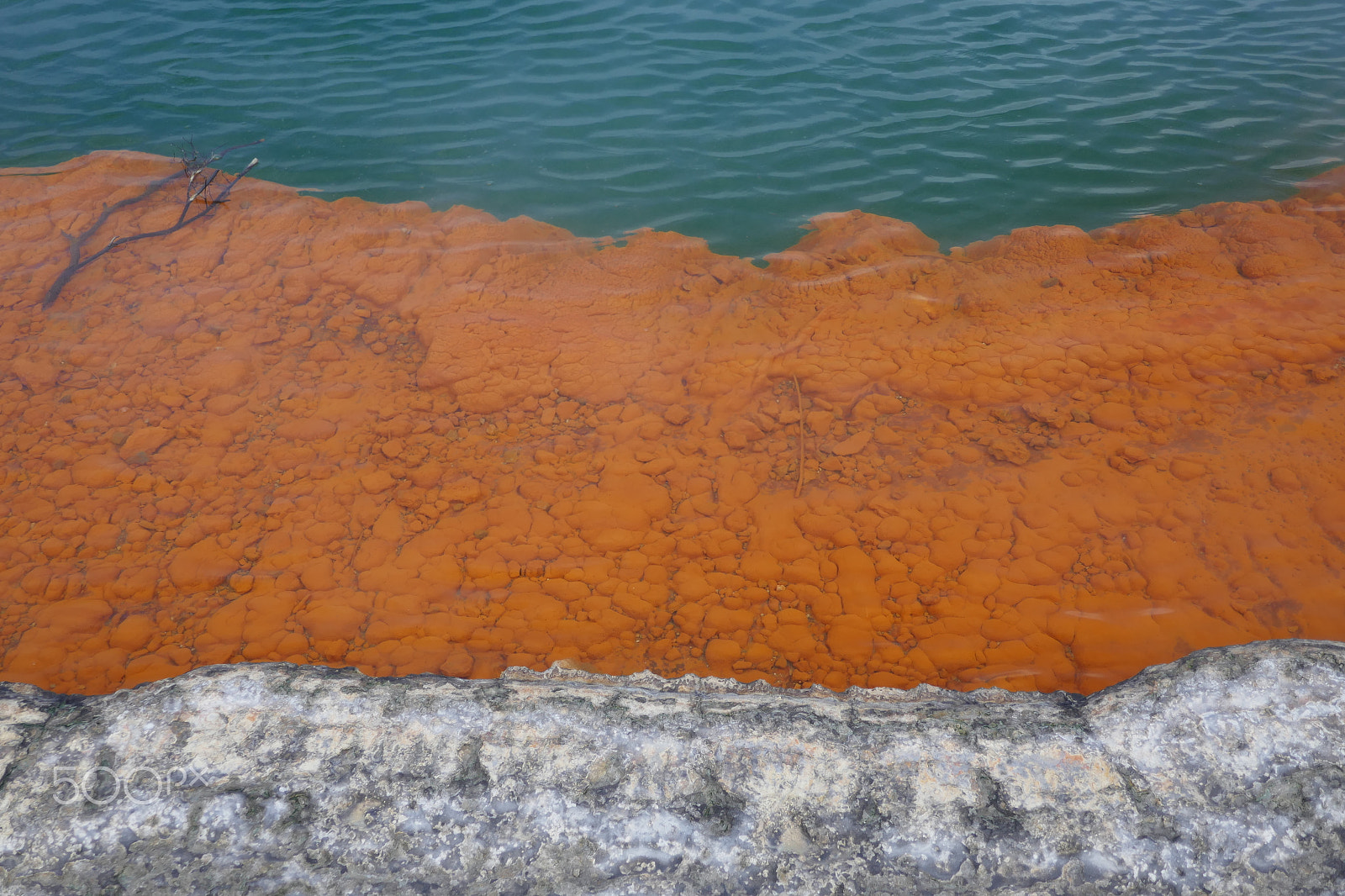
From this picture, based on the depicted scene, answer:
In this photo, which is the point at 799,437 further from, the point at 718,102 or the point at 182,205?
the point at 182,205

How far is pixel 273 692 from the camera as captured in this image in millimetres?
2143

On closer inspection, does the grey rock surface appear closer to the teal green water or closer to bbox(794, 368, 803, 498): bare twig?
bbox(794, 368, 803, 498): bare twig

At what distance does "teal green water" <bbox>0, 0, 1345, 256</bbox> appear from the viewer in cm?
608

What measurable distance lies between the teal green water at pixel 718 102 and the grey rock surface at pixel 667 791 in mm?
4327

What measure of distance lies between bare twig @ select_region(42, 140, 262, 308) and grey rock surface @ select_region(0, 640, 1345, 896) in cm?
438

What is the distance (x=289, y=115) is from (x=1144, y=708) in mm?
8089

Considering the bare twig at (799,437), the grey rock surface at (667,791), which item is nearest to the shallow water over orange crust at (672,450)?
the bare twig at (799,437)

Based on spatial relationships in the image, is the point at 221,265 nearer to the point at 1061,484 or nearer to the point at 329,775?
the point at 329,775

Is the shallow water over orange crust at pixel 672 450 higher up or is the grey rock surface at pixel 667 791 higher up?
the grey rock surface at pixel 667 791

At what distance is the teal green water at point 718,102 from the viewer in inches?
239

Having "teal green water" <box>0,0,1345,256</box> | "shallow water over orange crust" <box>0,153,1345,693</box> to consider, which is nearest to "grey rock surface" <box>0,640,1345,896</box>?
"shallow water over orange crust" <box>0,153,1345,693</box>

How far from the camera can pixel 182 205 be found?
5930 millimetres

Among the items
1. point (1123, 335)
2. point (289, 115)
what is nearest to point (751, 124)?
point (1123, 335)

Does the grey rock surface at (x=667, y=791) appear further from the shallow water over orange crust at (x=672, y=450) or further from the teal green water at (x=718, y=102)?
the teal green water at (x=718, y=102)
